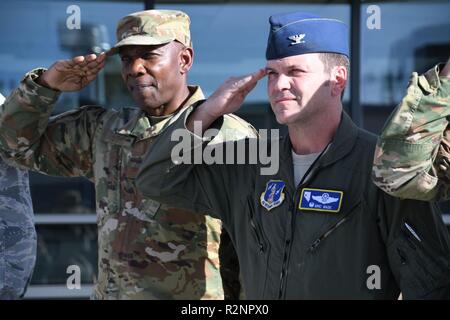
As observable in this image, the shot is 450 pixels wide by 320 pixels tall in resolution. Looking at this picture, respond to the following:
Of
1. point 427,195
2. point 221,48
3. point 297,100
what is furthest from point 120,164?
point 221,48

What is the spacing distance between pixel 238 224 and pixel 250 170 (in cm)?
16

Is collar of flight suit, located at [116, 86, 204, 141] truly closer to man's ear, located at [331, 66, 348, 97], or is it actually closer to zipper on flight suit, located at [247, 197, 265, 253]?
zipper on flight suit, located at [247, 197, 265, 253]

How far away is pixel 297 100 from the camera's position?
86.7 inches

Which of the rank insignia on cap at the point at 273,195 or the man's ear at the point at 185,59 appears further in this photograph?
the man's ear at the point at 185,59

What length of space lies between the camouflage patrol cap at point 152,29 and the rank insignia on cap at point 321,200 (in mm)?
819

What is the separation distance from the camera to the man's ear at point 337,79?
2248mm

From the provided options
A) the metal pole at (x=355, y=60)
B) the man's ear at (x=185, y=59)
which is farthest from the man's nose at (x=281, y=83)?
the metal pole at (x=355, y=60)

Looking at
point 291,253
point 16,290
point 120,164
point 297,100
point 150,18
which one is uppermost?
point 150,18

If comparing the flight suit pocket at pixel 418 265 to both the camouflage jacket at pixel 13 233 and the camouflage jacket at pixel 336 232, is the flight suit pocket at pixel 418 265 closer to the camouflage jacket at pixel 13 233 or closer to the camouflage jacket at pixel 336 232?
the camouflage jacket at pixel 336 232

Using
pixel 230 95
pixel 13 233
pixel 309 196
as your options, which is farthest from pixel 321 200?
pixel 13 233

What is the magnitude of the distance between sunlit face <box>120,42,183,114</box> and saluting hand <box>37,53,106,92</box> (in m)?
0.11

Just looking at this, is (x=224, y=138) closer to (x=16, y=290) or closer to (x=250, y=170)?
(x=250, y=170)

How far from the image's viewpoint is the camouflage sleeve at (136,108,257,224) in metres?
2.38

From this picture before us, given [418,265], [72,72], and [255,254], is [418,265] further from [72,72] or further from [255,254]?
[72,72]
